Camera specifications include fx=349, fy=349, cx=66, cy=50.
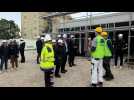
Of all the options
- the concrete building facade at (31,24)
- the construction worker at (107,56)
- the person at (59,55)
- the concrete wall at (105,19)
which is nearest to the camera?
the construction worker at (107,56)

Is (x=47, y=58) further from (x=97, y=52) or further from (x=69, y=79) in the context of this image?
(x=69, y=79)

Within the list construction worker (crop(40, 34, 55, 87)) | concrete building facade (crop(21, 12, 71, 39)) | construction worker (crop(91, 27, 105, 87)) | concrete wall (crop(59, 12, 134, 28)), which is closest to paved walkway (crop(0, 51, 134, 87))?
construction worker (crop(91, 27, 105, 87))

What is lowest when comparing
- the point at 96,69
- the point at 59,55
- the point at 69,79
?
the point at 69,79

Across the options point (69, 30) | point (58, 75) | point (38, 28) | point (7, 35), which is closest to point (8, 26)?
point (7, 35)

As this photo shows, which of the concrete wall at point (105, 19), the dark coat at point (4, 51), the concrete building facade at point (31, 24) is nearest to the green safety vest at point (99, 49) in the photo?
the dark coat at point (4, 51)

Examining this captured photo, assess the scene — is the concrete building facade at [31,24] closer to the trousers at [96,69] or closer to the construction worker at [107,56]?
the construction worker at [107,56]

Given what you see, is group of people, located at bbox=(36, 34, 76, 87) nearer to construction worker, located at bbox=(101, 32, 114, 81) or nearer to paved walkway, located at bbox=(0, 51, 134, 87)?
paved walkway, located at bbox=(0, 51, 134, 87)

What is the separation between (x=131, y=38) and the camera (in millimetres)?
18172

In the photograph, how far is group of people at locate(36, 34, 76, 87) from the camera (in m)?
10.0

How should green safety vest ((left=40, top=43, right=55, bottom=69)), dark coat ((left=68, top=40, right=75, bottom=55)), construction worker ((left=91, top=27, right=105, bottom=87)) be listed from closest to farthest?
green safety vest ((left=40, top=43, right=55, bottom=69)), construction worker ((left=91, top=27, right=105, bottom=87)), dark coat ((left=68, top=40, right=75, bottom=55))

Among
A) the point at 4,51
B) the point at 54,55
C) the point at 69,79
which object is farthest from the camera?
the point at 4,51

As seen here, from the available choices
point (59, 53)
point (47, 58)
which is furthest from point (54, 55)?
point (47, 58)

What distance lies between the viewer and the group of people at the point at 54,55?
32.9 ft

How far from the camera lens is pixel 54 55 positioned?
13.7 meters
